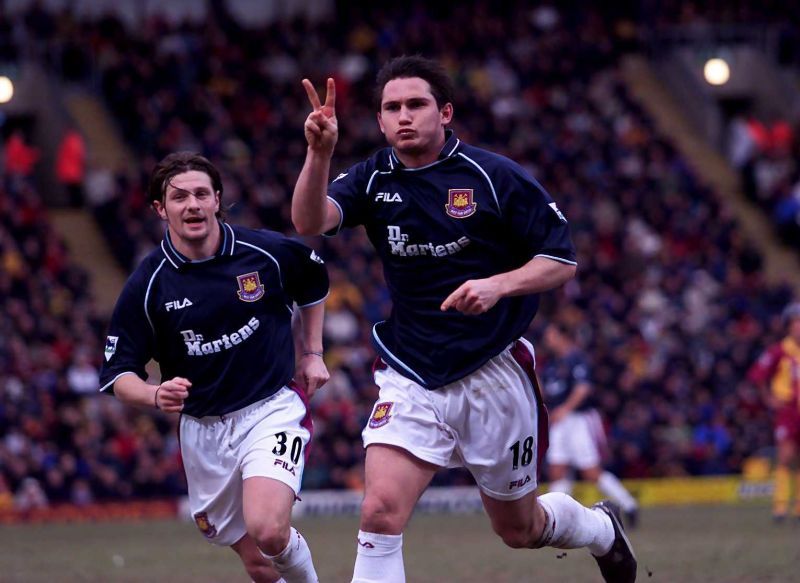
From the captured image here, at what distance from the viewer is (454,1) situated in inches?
1332

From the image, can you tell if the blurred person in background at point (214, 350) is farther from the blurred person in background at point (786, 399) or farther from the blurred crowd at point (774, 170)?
the blurred crowd at point (774, 170)

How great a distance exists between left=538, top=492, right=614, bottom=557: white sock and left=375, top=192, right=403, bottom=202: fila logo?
1.72 meters

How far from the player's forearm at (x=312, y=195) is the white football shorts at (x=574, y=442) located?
9757mm

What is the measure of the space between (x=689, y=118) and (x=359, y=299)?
41.6 feet

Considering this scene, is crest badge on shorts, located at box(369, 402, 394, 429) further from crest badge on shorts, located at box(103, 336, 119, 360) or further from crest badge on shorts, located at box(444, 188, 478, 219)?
crest badge on shorts, located at box(103, 336, 119, 360)

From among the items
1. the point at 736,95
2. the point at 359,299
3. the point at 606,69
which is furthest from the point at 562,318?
the point at 736,95

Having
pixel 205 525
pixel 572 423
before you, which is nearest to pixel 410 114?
pixel 205 525

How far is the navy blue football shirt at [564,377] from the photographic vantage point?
646 inches

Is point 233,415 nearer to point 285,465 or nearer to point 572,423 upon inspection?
point 285,465

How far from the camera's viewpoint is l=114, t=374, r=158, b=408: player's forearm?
776 centimetres

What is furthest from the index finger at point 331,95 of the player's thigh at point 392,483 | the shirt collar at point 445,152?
the player's thigh at point 392,483

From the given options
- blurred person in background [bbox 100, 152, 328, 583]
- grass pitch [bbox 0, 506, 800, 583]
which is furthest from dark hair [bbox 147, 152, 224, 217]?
grass pitch [bbox 0, 506, 800, 583]

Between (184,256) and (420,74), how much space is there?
1.71 m

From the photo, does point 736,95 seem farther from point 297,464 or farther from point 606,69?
point 297,464
